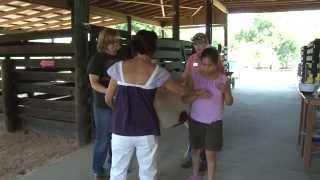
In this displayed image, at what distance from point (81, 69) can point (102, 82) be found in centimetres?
194

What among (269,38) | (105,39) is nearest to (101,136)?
(105,39)

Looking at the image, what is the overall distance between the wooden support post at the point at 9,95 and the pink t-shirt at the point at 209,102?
408cm

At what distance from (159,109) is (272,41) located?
37149mm

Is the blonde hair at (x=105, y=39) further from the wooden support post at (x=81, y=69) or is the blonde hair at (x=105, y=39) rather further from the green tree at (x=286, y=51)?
the green tree at (x=286, y=51)

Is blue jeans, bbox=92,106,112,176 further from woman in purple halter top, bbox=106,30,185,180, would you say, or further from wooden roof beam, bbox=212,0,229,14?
wooden roof beam, bbox=212,0,229,14

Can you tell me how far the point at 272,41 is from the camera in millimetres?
38250

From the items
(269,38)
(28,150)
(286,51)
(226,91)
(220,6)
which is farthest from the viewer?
(269,38)

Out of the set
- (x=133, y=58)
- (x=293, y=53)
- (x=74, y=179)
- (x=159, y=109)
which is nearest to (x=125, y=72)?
(x=133, y=58)

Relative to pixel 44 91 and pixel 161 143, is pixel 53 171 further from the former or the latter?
pixel 44 91

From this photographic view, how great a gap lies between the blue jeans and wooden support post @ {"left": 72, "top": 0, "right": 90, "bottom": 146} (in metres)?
1.74

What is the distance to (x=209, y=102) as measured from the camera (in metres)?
3.42

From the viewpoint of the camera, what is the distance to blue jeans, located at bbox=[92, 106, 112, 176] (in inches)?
144

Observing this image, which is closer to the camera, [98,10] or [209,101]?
[209,101]

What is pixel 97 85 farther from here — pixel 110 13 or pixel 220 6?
pixel 220 6
